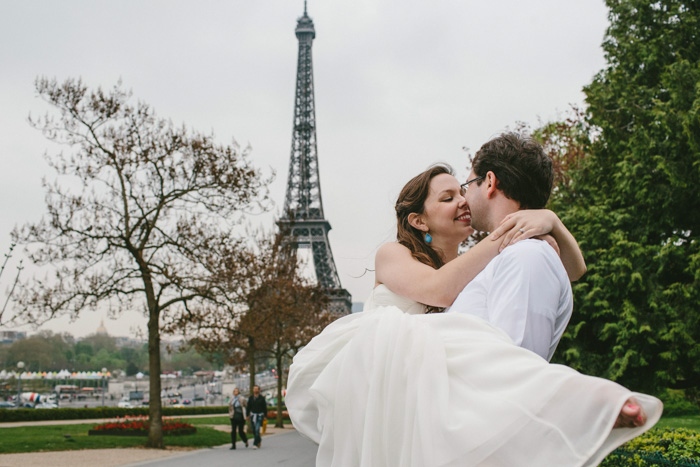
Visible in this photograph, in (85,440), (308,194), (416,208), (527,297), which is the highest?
(308,194)

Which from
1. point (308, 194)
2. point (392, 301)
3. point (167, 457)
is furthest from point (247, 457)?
point (308, 194)

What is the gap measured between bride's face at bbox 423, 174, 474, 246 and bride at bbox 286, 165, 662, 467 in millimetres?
327

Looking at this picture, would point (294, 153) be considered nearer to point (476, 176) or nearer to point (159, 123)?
point (159, 123)

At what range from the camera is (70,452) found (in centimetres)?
1831

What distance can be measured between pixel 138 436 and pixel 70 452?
608cm

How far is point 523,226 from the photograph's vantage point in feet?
8.29

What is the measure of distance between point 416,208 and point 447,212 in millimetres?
178

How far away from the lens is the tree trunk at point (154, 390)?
66.1 ft

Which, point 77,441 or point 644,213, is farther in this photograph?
point 77,441

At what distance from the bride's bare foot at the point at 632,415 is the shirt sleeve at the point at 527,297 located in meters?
0.47

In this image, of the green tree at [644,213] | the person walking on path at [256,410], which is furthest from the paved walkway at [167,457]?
the green tree at [644,213]

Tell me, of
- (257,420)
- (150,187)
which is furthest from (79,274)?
(257,420)

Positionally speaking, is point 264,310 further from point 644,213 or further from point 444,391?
point 444,391

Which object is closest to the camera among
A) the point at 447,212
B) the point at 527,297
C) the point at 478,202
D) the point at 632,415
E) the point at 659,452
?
the point at 632,415
